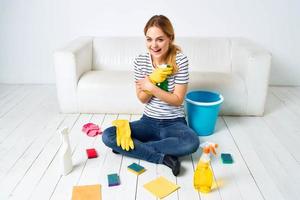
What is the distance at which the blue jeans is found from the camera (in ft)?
4.79

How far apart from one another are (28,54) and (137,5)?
45.0 inches

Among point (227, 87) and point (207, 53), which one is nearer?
point (227, 87)

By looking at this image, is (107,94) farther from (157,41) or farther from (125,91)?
(157,41)

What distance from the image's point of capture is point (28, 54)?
2.73 metres

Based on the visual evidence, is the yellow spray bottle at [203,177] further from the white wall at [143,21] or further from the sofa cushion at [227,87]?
the white wall at [143,21]

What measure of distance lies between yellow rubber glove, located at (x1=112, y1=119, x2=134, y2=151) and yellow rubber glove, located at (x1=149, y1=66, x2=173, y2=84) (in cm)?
29

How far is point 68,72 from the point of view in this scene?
2035 mm

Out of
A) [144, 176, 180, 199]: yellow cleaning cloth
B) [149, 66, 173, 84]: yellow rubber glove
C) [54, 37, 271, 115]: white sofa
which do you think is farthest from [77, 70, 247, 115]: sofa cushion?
[144, 176, 180, 199]: yellow cleaning cloth

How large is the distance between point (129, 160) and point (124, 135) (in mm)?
150

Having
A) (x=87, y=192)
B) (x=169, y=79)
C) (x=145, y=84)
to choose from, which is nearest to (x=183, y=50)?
(x=169, y=79)

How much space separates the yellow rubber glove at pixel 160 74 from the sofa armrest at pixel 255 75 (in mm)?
821

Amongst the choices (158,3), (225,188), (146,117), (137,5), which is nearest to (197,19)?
(158,3)

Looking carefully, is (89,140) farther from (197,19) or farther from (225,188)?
(197,19)

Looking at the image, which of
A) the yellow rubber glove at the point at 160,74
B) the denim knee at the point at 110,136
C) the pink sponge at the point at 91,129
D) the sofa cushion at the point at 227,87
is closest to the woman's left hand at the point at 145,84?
the yellow rubber glove at the point at 160,74
